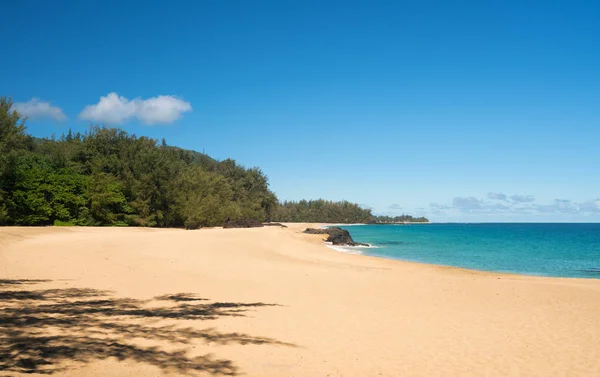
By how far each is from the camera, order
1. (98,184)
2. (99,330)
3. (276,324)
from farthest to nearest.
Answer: (98,184)
(276,324)
(99,330)

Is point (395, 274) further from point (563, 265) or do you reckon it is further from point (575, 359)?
point (563, 265)

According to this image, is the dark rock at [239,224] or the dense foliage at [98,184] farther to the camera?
the dark rock at [239,224]

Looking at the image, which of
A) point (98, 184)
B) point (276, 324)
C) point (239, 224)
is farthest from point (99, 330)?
point (239, 224)

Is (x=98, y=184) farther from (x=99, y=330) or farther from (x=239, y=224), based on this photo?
(x=99, y=330)

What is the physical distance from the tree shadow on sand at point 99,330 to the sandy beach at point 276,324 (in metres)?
0.03

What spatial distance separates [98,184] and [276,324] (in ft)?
151

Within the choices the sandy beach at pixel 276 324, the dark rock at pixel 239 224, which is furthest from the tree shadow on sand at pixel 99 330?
the dark rock at pixel 239 224

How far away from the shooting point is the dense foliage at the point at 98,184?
134ft

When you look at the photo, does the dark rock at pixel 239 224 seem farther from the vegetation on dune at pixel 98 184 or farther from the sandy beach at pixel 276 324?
the sandy beach at pixel 276 324

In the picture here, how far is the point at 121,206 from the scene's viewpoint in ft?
171

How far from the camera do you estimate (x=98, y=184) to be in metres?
48.9

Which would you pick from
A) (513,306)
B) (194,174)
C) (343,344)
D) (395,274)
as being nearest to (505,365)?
(343,344)

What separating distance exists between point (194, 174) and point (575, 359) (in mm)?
65519

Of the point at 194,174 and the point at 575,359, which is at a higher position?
the point at 194,174
